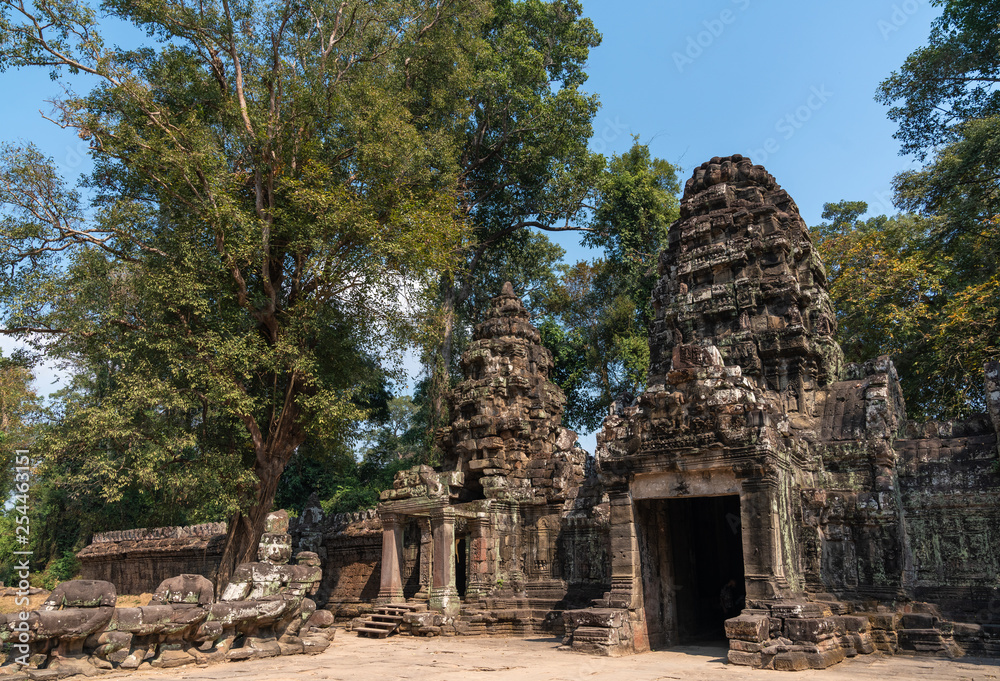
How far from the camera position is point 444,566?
14.1 metres

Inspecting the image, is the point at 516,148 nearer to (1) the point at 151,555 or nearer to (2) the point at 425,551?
(2) the point at 425,551

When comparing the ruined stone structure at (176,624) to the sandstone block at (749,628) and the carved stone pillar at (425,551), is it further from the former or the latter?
the sandstone block at (749,628)

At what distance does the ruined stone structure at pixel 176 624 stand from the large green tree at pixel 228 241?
138 inches

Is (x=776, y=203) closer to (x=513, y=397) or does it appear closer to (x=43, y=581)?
(x=513, y=397)

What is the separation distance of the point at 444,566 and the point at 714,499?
18.2ft

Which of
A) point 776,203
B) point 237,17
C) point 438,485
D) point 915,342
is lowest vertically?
point 438,485

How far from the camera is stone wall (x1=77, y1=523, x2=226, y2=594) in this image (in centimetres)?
1889

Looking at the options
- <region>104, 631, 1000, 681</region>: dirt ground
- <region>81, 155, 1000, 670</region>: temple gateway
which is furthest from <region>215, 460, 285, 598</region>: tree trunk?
<region>104, 631, 1000, 681</region>: dirt ground

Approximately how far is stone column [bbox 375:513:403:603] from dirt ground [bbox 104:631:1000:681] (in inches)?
169

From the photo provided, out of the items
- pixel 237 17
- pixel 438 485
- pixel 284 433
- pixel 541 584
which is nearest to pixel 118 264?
pixel 284 433

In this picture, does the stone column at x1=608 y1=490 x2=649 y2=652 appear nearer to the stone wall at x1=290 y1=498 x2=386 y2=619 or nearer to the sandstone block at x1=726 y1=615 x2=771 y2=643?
the sandstone block at x1=726 y1=615 x2=771 y2=643

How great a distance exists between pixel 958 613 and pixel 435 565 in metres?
8.98

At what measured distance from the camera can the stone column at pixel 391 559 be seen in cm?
1469

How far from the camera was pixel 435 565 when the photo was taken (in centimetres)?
1419
